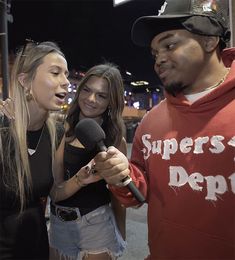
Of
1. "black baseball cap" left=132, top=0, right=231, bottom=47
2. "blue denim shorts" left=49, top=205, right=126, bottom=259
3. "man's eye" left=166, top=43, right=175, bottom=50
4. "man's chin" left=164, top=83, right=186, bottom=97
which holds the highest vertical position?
"black baseball cap" left=132, top=0, right=231, bottom=47

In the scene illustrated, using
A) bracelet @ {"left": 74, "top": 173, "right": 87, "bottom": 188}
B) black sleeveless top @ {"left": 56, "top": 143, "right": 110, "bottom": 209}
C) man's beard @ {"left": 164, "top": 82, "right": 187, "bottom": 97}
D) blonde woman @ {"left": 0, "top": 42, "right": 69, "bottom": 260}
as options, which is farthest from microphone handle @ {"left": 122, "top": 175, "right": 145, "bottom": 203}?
black sleeveless top @ {"left": 56, "top": 143, "right": 110, "bottom": 209}

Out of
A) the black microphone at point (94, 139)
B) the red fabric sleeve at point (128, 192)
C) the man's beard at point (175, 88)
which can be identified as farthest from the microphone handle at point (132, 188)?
the man's beard at point (175, 88)

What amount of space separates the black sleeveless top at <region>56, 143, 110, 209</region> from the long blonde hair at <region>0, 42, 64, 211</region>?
0.30 meters

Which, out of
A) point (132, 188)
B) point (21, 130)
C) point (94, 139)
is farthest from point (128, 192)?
point (21, 130)

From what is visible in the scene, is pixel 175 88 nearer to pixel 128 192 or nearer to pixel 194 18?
pixel 194 18

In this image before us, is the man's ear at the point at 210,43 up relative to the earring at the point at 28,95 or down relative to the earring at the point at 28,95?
up

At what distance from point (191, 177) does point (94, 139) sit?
457mm

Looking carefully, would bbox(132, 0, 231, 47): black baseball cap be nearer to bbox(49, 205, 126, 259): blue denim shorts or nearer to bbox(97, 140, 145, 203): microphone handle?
bbox(97, 140, 145, 203): microphone handle

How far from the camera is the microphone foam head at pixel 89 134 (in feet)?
4.58

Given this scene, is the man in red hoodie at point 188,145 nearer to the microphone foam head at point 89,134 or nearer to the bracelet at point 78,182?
the microphone foam head at point 89,134

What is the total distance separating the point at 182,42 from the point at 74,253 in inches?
57.7

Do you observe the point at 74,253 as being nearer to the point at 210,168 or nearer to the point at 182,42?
the point at 210,168

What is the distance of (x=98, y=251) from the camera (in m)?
2.02

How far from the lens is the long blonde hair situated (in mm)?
1643
